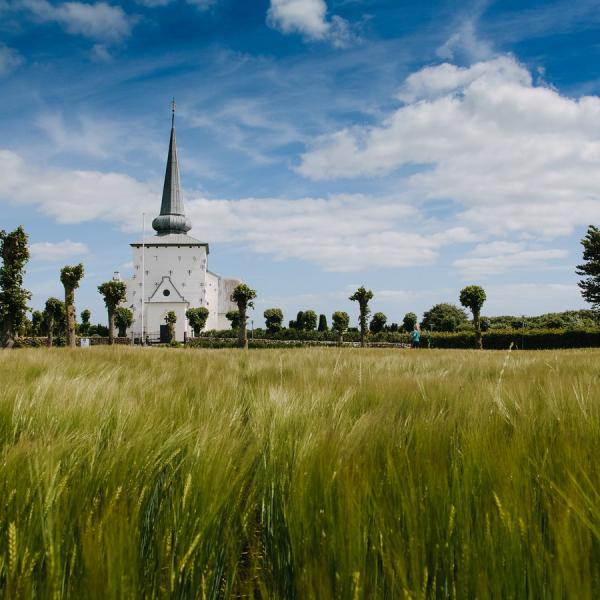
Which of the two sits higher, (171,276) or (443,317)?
(171,276)

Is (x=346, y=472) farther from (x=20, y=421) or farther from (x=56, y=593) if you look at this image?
(x=20, y=421)

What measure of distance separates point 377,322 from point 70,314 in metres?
44.4

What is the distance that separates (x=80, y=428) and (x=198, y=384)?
1421mm

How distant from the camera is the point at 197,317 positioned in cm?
6850

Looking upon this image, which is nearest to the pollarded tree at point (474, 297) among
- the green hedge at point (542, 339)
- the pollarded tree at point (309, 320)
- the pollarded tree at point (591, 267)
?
the green hedge at point (542, 339)

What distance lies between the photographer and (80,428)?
4.89 ft

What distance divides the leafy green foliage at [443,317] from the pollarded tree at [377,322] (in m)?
14.8

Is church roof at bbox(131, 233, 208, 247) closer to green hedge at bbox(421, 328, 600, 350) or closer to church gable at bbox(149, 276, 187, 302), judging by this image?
church gable at bbox(149, 276, 187, 302)

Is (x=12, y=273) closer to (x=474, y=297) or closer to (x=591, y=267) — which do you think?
(x=474, y=297)

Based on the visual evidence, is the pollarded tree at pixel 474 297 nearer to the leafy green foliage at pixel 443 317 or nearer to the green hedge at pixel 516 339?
the green hedge at pixel 516 339

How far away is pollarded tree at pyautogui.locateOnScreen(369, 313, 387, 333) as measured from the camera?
64.6 m

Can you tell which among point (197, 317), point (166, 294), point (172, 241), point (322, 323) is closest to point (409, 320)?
point (322, 323)

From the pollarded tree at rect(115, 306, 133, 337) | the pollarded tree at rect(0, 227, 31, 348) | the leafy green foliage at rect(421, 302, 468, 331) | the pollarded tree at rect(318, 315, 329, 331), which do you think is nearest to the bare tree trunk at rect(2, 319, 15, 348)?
the pollarded tree at rect(0, 227, 31, 348)

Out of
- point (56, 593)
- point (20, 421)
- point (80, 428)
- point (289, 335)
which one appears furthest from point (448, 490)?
point (289, 335)
